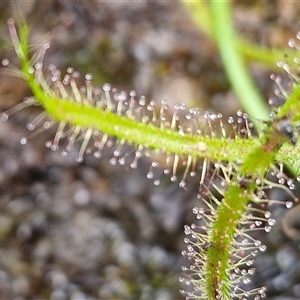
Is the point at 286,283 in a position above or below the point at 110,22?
below

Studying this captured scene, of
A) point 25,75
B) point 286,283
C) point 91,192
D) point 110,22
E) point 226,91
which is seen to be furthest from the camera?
point 110,22

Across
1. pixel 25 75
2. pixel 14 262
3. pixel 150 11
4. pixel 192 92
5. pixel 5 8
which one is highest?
pixel 150 11

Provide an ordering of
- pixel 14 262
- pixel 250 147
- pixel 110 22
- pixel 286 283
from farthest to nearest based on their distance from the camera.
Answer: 1. pixel 110 22
2. pixel 14 262
3. pixel 286 283
4. pixel 250 147

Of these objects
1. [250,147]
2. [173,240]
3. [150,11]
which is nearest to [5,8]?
[150,11]

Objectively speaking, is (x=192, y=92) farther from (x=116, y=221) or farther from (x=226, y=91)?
(x=116, y=221)

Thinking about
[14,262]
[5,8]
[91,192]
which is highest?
[5,8]

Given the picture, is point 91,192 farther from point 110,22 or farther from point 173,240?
point 110,22

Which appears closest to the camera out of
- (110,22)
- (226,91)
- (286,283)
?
(286,283)

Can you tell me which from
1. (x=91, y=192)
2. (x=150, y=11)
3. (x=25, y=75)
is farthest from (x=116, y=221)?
(x=150, y=11)

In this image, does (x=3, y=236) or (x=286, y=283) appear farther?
(x=3, y=236)
